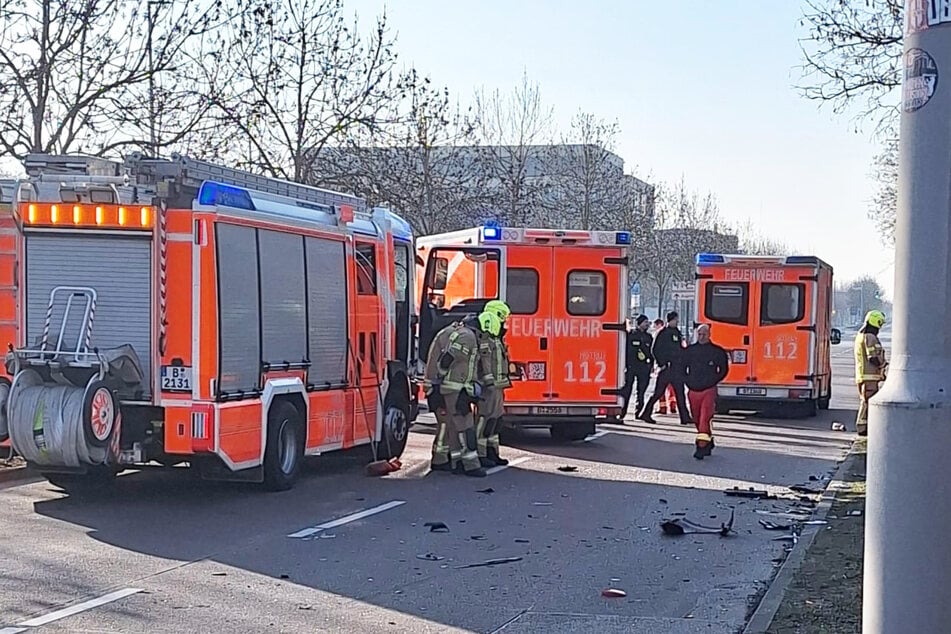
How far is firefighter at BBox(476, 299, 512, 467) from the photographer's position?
14797 mm

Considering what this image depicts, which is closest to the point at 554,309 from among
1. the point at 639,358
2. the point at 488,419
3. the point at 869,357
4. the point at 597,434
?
the point at 597,434

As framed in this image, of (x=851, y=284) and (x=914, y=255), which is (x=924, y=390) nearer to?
(x=914, y=255)

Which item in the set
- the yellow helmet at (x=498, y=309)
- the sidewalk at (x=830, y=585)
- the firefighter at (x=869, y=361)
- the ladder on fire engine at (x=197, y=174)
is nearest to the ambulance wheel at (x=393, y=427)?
the yellow helmet at (x=498, y=309)

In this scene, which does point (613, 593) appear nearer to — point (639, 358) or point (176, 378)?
point (176, 378)

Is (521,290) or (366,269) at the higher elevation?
(366,269)

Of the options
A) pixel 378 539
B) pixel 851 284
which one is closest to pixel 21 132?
pixel 378 539

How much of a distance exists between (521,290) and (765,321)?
279 inches

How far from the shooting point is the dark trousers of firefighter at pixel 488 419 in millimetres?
14822

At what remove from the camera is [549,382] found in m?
17.8

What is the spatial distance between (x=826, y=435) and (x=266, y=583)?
47.0ft

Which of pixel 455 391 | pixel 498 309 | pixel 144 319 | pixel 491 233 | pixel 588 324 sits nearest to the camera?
pixel 144 319

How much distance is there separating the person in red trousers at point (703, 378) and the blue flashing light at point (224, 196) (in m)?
6.91

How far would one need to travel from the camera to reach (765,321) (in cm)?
2339

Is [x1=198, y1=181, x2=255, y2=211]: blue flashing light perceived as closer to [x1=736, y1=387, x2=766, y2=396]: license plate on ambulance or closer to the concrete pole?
the concrete pole
